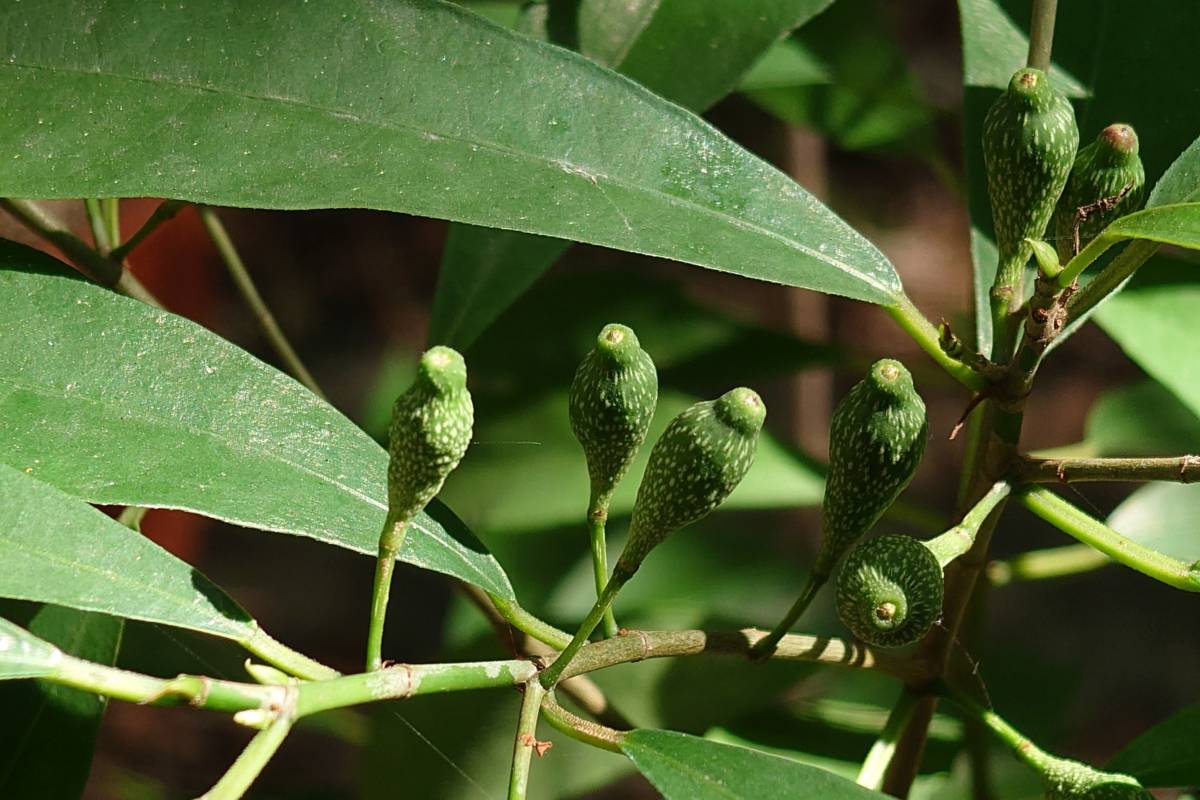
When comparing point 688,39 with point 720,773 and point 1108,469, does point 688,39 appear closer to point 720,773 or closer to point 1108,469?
point 1108,469

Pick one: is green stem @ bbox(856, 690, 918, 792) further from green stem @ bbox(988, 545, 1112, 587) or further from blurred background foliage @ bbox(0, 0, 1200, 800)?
green stem @ bbox(988, 545, 1112, 587)

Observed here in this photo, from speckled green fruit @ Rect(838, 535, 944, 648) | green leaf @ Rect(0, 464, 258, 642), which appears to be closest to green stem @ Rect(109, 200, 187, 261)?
green leaf @ Rect(0, 464, 258, 642)

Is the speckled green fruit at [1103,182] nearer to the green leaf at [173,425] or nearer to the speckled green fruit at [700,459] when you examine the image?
the speckled green fruit at [700,459]

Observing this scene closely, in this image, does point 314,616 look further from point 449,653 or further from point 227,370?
point 227,370

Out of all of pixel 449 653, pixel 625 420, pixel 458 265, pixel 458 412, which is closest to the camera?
pixel 458 412

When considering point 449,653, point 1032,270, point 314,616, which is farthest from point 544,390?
point 314,616

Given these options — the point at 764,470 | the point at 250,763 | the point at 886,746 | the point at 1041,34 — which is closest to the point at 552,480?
the point at 764,470

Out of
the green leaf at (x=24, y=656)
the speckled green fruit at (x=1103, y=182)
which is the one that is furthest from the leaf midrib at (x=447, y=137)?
the green leaf at (x=24, y=656)
